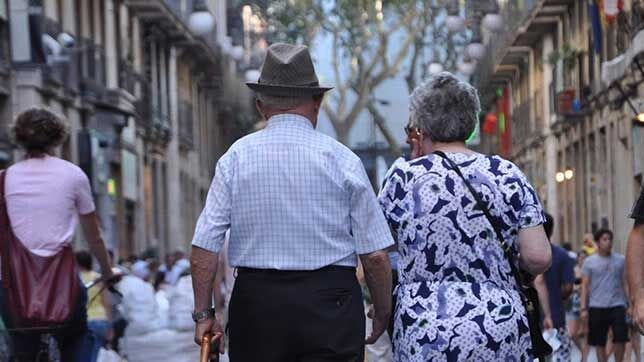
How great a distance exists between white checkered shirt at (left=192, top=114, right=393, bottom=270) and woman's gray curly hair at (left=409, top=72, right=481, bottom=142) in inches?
11.6

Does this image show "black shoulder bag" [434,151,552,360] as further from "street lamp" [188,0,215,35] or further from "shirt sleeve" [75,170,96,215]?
"street lamp" [188,0,215,35]

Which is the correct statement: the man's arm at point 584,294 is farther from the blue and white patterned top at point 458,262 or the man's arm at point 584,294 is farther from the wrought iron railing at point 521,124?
the wrought iron railing at point 521,124

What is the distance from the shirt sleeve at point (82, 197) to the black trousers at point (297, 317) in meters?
1.76

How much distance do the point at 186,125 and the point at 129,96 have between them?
45.6ft

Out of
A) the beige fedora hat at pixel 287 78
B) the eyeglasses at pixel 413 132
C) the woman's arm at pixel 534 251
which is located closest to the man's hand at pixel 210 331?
the beige fedora hat at pixel 287 78

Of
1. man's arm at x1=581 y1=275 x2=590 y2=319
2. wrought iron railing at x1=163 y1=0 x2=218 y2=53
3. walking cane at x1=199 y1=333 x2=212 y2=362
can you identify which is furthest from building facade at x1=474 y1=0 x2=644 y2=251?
walking cane at x1=199 y1=333 x2=212 y2=362

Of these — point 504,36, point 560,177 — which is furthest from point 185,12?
point 560,177

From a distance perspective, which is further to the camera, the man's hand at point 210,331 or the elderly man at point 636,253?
the man's hand at point 210,331

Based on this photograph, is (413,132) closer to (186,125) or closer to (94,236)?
(94,236)

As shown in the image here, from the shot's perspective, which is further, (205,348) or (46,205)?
(46,205)

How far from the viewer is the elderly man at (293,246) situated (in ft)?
18.8

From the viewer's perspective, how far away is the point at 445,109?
19.5 feet

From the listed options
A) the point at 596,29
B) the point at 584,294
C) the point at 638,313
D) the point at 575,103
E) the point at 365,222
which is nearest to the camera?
the point at 638,313

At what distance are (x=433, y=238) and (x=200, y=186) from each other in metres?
48.3
